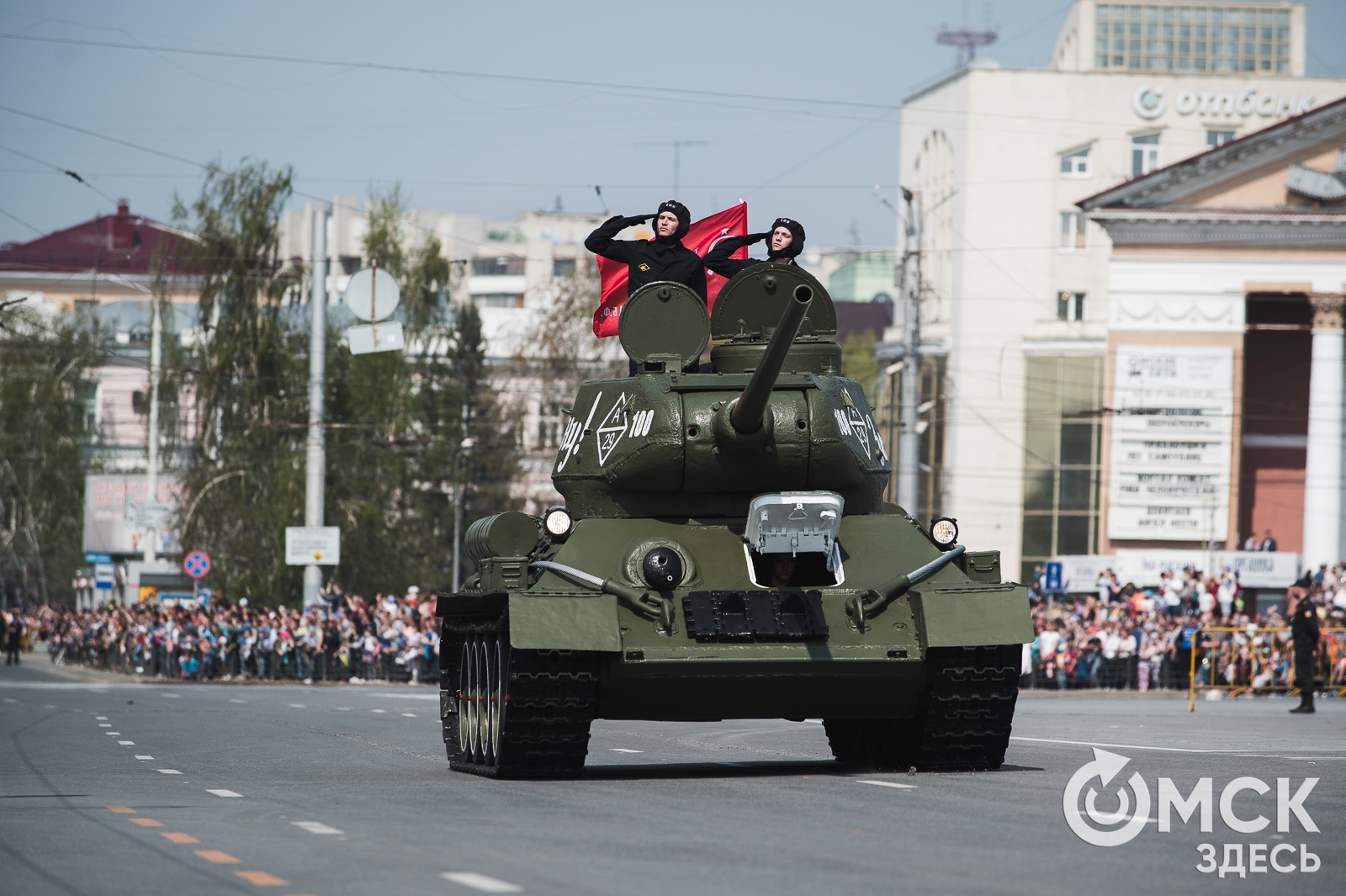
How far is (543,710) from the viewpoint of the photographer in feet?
43.0

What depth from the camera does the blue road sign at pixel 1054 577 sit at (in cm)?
4966

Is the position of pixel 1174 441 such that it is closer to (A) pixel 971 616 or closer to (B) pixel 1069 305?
(B) pixel 1069 305

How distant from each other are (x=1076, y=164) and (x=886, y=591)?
6011 cm

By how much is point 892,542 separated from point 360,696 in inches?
749

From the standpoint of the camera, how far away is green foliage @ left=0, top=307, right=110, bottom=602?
227 feet

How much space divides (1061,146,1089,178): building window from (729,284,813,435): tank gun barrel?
58.6m

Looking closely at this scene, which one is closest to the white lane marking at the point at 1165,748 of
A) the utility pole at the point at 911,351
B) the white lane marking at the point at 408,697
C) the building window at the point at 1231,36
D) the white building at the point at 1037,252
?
the white lane marking at the point at 408,697

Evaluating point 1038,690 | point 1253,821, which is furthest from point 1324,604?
point 1253,821

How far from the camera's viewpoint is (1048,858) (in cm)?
896

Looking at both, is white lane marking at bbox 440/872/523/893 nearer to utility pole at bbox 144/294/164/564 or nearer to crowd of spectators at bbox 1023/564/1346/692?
crowd of spectators at bbox 1023/564/1346/692

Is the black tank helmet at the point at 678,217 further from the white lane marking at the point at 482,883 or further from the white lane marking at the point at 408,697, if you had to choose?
the white lane marking at the point at 408,697

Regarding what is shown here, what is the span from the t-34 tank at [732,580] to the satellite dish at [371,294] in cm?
2033

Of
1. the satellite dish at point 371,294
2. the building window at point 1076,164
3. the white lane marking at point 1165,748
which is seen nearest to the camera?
the white lane marking at point 1165,748

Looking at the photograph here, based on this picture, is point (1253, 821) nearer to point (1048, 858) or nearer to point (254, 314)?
point (1048, 858)
